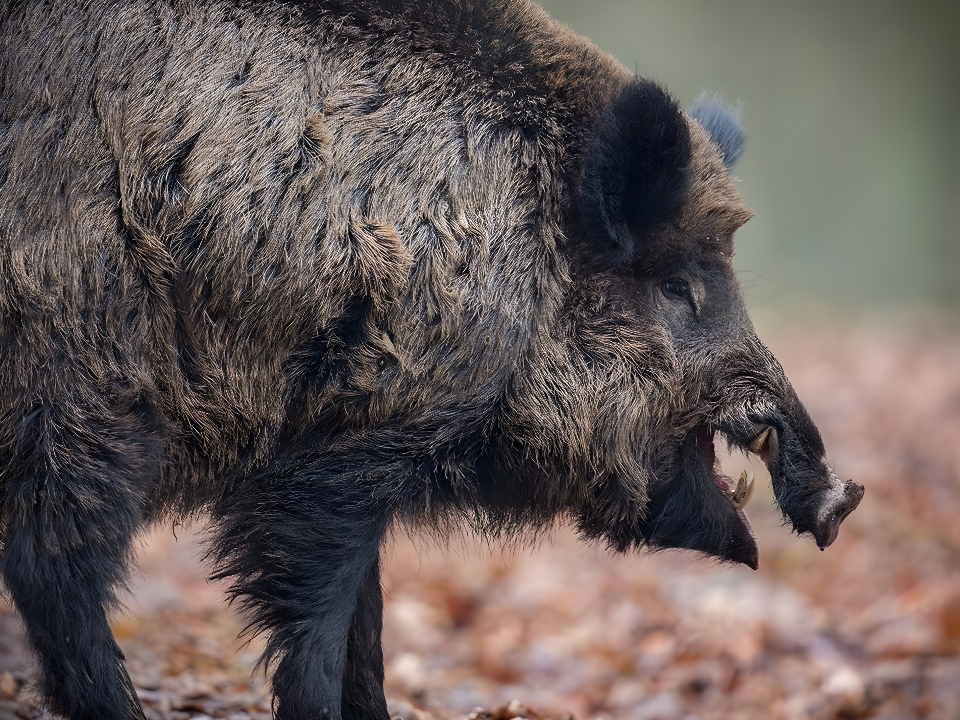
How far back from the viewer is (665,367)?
317 centimetres

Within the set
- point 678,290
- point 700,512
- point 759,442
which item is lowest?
point 700,512

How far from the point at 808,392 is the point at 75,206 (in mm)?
8369

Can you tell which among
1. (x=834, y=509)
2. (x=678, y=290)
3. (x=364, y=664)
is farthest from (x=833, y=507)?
(x=364, y=664)

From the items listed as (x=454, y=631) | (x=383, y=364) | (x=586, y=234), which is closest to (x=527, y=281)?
(x=586, y=234)

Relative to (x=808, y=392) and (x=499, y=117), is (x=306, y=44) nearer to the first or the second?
(x=499, y=117)

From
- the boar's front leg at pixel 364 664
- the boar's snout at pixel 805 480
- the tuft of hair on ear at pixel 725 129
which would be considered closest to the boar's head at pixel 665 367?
the boar's snout at pixel 805 480

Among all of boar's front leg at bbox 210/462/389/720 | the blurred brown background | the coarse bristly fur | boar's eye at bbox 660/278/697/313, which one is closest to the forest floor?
the blurred brown background

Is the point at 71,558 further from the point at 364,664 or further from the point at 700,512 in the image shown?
the point at 700,512

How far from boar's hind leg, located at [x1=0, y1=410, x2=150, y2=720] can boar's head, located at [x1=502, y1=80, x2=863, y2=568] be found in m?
1.36

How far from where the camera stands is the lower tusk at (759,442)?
10.6 feet

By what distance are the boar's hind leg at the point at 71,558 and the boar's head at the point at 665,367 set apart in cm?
136

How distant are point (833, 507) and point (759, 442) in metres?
0.35

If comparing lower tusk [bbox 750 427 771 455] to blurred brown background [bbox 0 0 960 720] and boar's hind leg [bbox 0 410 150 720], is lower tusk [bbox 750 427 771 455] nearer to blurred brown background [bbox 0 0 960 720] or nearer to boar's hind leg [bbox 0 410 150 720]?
blurred brown background [bbox 0 0 960 720]

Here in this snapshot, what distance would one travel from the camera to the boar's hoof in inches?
126
